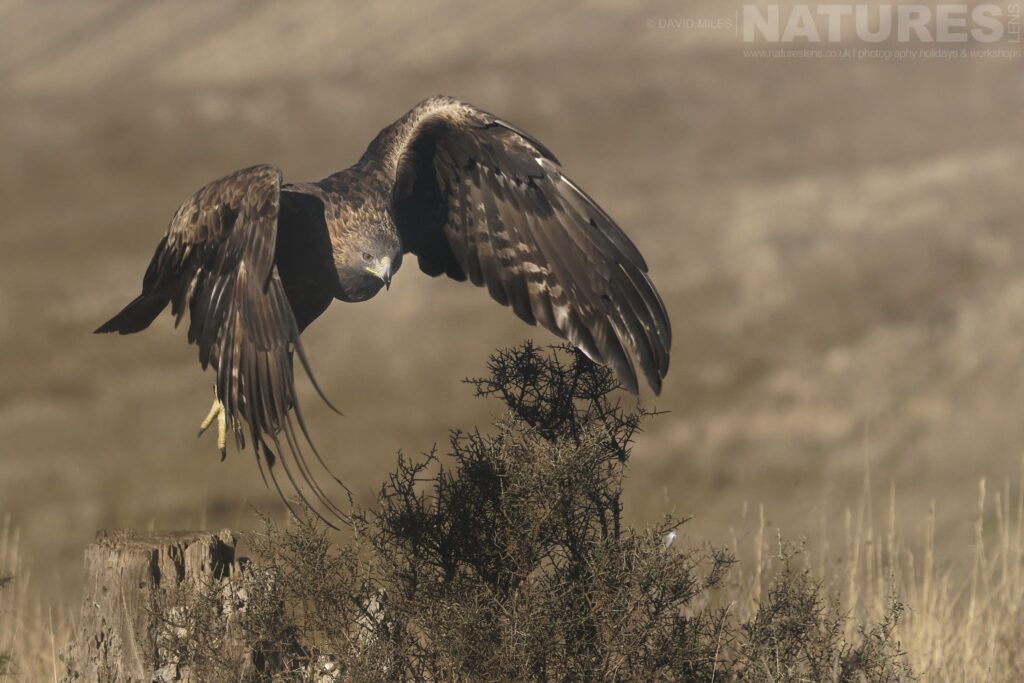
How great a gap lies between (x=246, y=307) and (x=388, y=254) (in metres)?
1.38

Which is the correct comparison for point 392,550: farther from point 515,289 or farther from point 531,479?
point 515,289

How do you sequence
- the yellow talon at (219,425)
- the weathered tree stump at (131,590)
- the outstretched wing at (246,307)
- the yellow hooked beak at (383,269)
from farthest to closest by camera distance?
the yellow hooked beak at (383,269)
the yellow talon at (219,425)
the weathered tree stump at (131,590)
the outstretched wing at (246,307)

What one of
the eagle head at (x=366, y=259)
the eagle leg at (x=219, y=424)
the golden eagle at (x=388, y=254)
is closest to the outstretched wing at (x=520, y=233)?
the golden eagle at (x=388, y=254)

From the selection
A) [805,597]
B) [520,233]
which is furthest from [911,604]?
Answer: [520,233]

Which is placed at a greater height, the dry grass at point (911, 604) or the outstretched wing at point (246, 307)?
the outstretched wing at point (246, 307)

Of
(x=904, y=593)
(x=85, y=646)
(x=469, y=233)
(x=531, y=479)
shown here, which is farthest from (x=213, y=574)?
(x=904, y=593)

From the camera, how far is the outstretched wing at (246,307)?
381cm

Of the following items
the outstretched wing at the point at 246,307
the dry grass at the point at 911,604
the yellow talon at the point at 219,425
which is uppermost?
the outstretched wing at the point at 246,307

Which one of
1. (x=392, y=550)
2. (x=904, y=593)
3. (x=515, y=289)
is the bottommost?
(x=904, y=593)

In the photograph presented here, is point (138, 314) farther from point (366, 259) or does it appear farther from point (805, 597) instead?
point (805, 597)

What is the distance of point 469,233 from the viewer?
5.06 metres

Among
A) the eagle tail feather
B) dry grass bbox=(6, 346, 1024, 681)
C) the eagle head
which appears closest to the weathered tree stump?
dry grass bbox=(6, 346, 1024, 681)

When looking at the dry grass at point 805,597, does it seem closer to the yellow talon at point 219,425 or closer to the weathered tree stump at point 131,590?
the weathered tree stump at point 131,590

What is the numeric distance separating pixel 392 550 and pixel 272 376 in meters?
0.76
